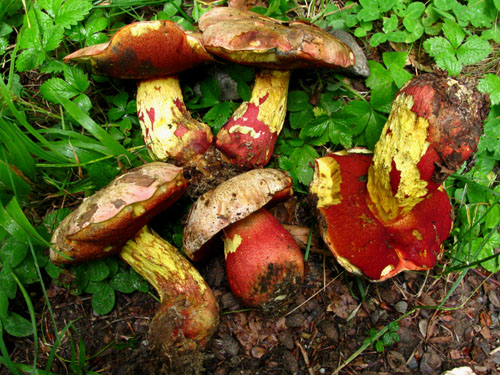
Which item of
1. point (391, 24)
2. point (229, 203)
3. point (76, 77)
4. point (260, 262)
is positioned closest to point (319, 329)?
point (260, 262)

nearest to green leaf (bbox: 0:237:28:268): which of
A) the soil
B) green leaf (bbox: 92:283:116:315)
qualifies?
the soil

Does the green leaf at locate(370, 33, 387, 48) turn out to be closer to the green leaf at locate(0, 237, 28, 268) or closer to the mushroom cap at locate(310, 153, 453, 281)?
the mushroom cap at locate(310, 153, 453, 281)

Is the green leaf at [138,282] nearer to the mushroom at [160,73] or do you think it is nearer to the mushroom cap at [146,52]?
the mushroom at [160,73]

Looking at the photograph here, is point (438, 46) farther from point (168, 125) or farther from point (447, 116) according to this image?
point (168, 125)

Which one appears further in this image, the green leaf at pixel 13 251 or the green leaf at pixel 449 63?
the green leaf at pixel 449 63

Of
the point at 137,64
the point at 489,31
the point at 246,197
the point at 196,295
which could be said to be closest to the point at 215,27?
the point at 137,64

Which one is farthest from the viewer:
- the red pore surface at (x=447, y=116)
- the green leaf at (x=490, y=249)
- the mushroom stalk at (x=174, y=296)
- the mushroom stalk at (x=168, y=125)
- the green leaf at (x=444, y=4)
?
the green leaf at (x=444, y=4)

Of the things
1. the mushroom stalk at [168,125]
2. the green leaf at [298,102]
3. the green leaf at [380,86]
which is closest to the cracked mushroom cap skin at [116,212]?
the mushroom stalk at [168,125]
